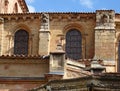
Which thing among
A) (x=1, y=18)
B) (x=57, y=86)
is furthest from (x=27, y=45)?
(x=57, y=86)

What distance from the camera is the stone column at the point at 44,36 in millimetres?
27467

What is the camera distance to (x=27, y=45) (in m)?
28.7

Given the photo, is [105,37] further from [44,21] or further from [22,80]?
[22,80]

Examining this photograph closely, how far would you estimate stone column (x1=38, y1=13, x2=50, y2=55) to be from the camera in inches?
1081

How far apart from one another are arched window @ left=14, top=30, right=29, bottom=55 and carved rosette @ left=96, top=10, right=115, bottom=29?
212 inches

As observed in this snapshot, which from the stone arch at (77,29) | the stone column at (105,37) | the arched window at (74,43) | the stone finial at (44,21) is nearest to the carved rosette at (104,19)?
the stone column at (105,37)

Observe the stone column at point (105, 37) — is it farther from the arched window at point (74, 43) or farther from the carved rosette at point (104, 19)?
the arched window at point (74, 43)

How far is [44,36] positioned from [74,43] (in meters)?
2.27

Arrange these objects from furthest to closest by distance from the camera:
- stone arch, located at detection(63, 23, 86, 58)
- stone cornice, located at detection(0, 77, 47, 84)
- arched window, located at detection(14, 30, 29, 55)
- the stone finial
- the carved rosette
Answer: arched window, located at detection(14, 30, 29, 55)
stone arch, located at detection(63, 23, 86, 58)
the stone finial
the carved rosette
stone cornice, located at detection(0, 77, 47, 84)

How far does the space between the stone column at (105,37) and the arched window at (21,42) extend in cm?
525

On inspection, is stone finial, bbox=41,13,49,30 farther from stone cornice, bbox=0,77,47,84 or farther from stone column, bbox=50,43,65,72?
stone column, bbox=50,43,65,72

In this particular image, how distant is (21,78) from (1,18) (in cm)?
1006

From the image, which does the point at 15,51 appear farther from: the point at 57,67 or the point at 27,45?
the point at 57,67

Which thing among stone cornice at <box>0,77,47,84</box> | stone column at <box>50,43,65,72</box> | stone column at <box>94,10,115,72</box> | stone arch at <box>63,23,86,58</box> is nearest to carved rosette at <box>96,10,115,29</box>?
stone column at <box>94,10,115,72</box>
